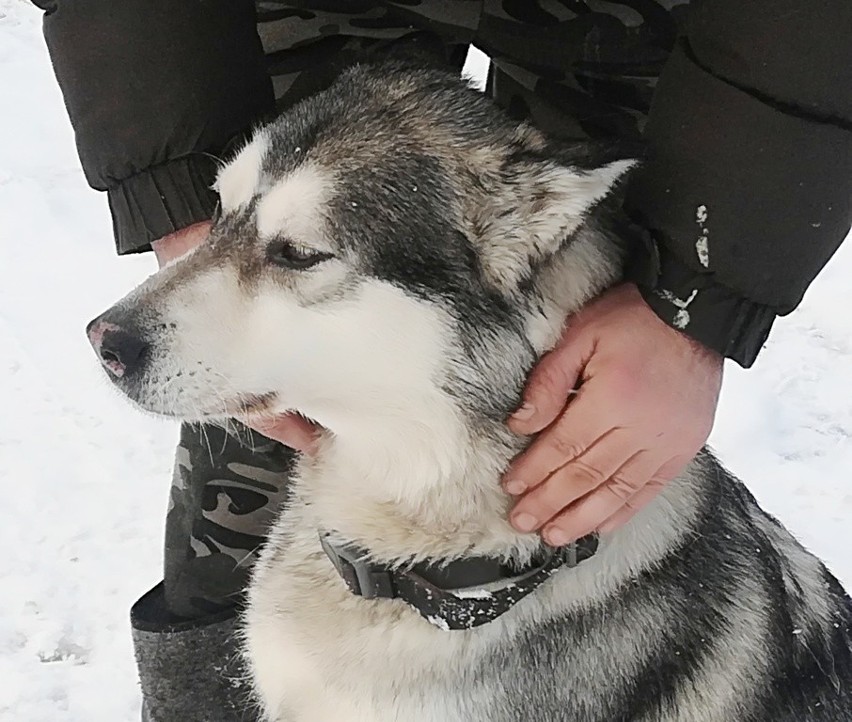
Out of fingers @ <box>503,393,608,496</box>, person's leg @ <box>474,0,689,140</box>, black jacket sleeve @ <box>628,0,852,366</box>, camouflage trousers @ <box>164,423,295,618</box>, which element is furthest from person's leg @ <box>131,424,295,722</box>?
black jacket sleeve @ <box>628,0,852,366</box>

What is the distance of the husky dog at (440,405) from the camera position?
1529mm

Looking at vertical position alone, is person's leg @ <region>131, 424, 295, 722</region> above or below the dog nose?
below

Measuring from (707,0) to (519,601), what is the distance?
3.13 ft

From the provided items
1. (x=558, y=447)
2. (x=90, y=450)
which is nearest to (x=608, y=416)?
(x=558, y=447)

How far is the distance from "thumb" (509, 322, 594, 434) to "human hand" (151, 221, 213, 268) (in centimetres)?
62

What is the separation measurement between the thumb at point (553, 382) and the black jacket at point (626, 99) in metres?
0.13

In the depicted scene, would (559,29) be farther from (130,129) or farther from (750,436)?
(750,436)

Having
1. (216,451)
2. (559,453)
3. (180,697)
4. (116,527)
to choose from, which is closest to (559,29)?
(559,453)

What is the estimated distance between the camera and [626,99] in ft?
5.97

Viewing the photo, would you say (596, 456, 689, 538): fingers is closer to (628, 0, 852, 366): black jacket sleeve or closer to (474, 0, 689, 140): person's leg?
(628, 0, 852, 366): black jacket sleeve

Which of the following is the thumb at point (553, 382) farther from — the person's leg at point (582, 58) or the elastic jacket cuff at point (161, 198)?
the elastic jacket cuff at point (161, 198)

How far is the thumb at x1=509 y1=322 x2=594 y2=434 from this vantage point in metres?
1.52

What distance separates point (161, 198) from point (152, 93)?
0.17 meters

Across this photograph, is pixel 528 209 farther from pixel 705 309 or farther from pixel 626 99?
pixel 626 99
